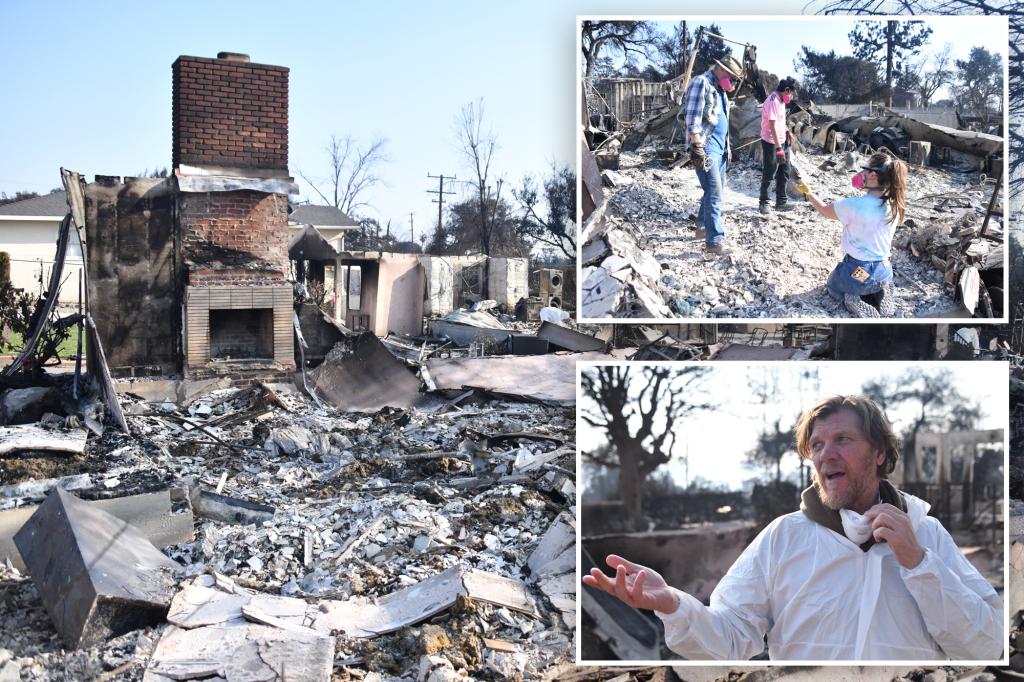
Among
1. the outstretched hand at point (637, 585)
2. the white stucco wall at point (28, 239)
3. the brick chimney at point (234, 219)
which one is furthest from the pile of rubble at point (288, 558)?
the white stucco wall at point (28, 239)

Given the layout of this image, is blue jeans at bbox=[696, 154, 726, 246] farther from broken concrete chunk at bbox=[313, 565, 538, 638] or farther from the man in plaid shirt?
broken concrete chunk at bbox=[313, 565, 538, 638]

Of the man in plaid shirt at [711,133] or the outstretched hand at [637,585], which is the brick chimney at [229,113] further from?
the outstretched hand at [637,585]

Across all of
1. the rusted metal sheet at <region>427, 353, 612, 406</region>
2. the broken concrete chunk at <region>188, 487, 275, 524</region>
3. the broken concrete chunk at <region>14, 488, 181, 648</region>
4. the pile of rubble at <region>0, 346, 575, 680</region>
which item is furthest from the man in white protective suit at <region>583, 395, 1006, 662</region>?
the rusted metal sheet at <region>427, 353, 612, 406</region>

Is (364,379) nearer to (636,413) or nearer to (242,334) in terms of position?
(242,334)

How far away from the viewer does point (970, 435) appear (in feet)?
10.8

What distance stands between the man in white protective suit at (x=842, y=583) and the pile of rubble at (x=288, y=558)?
1.22 m

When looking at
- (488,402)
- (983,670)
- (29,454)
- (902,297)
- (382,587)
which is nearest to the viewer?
(902,297)

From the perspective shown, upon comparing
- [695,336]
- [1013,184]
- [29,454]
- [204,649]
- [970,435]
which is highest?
[1013,184]

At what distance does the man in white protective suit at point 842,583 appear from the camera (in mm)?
3170

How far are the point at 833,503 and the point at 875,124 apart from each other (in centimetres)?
139

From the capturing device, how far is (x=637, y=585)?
3.16m

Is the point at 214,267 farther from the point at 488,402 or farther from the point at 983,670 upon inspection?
the point at 983,670

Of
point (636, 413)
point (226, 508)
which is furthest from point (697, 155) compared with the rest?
point (226, 508)

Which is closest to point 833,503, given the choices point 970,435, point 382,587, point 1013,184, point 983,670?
point 970,435
